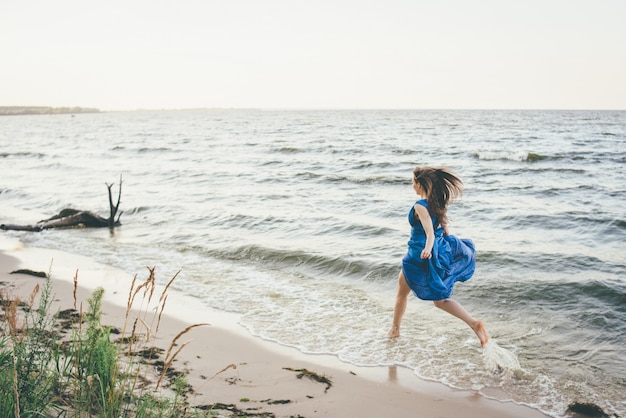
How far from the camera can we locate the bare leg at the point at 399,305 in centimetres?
566

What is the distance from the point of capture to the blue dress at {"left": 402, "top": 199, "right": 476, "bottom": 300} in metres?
5.18

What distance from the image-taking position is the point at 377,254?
9.58 m

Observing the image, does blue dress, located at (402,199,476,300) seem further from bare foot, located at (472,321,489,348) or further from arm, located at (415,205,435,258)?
bare foot, located at (472,321,489,348)

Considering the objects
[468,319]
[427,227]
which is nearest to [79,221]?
[427,227]

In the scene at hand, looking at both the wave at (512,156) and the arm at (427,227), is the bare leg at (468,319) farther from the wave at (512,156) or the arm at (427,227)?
the wave at (512,156)

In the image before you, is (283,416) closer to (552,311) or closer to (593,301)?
(552,311)

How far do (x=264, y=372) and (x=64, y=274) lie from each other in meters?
5.05

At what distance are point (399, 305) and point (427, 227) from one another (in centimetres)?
114

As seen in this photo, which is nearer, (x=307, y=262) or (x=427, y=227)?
(x=427, y=227)

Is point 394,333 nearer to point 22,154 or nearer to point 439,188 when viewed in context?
point 439,188

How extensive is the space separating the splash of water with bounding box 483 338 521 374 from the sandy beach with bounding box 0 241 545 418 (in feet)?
1.83

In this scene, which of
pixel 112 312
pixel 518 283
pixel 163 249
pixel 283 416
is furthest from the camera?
pixel 163 249

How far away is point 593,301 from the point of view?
717 centimetres

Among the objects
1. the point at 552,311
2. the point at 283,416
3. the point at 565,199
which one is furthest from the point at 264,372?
the point at 565,199
